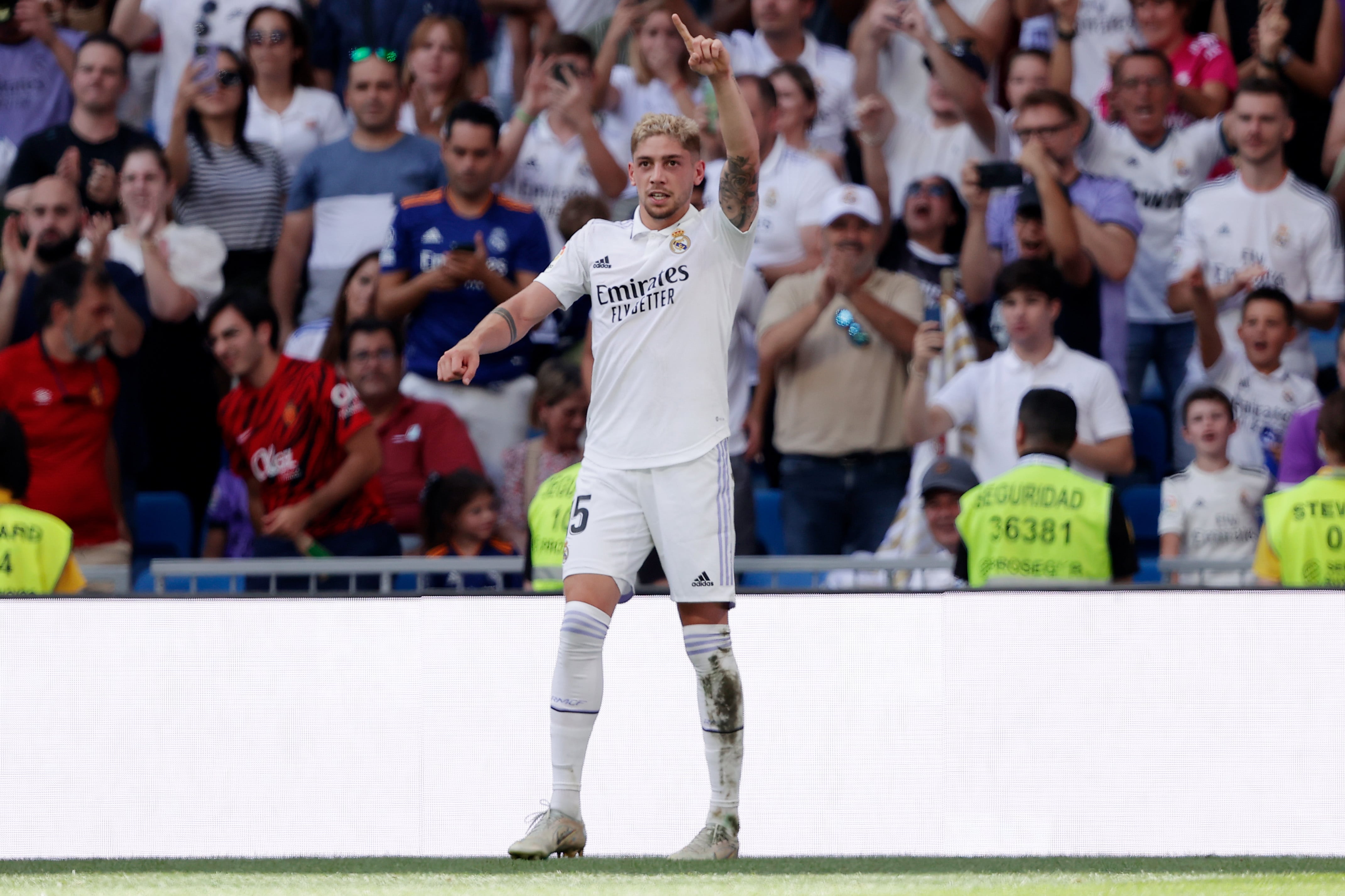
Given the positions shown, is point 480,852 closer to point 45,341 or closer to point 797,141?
point 45,341

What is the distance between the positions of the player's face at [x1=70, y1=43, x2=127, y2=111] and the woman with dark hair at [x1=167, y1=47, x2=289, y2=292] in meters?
0.33

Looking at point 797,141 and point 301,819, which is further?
point 797,141

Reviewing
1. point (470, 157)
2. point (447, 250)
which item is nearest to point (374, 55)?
point (470, 157)

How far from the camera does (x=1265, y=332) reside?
24.1ft

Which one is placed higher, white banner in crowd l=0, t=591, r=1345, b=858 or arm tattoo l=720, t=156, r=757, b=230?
arm tattoo l=720, t=156, r=757, b=230

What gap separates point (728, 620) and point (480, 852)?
3.08 feet

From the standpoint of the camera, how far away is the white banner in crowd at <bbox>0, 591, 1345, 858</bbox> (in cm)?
421

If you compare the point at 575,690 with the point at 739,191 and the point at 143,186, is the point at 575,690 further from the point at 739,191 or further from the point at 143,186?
the point at 143,186

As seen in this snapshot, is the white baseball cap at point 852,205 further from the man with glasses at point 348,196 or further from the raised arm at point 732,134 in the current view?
the raised arm at point 732,134

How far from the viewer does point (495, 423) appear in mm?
7512

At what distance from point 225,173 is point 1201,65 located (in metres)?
5.11

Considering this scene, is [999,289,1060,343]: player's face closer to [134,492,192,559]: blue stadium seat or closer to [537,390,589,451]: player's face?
[537,390,589,451]: player's face

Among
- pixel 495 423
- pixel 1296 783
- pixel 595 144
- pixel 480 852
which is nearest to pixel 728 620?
pixel 480 852

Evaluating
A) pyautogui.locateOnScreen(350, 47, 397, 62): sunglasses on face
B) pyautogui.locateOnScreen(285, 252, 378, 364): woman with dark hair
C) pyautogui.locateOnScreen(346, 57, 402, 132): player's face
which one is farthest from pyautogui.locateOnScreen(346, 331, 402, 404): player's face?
pyautogui.locateOnScreen(350, 47, 397, 62): sunglasses on face
